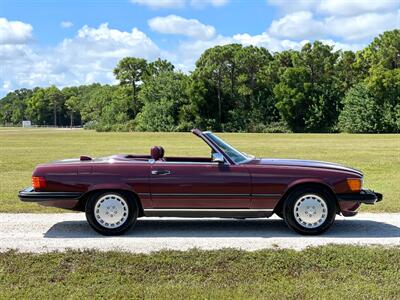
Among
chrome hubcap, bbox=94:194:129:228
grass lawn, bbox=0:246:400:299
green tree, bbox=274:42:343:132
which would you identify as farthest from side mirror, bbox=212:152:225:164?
green tree, bbox=274:42:343:132

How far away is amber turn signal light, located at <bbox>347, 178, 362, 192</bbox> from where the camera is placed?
695 cm

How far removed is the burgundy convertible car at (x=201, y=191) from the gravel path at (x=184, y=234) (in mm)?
277

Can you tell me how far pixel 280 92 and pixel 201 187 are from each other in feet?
243

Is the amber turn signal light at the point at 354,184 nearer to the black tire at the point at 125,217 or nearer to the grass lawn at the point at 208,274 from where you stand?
the grass lawn at the point at 208,274

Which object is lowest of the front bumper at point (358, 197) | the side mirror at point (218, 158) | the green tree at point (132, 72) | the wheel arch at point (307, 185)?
the front bumper at point (358, 197)

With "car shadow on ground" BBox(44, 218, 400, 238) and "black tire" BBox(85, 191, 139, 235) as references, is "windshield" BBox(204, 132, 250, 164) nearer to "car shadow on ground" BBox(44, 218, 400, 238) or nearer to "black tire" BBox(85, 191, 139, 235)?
"car shadow on ground" BBox(44, 218, 400, 238)

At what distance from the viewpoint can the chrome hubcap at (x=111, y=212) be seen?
22.7 feet

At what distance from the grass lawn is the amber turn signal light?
3.92 feet

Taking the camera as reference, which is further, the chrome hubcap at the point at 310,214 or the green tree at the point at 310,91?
the green tree at the point at 310,91

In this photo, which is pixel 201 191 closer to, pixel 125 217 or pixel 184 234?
pixel 184 234

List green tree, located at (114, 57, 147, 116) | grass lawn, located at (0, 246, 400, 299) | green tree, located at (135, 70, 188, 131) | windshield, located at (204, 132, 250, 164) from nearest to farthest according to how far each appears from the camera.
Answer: grass lawn, located at (0, 246, 400, 299)
windshield, located at (204, 132, 250, 164)
green tree, located at (135, 70, 188, 131)
green tree, located at (114, 57, 147, 116)

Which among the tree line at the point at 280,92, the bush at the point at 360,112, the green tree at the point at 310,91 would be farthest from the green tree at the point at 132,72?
the bush at the point at 360,112

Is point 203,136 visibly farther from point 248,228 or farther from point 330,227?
point 330,227

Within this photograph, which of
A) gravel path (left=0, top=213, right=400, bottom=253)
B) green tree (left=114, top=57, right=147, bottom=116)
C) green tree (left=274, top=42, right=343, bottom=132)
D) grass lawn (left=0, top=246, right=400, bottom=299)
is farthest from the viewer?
green tree (left=114, top=57, right=147, bottom=116)
